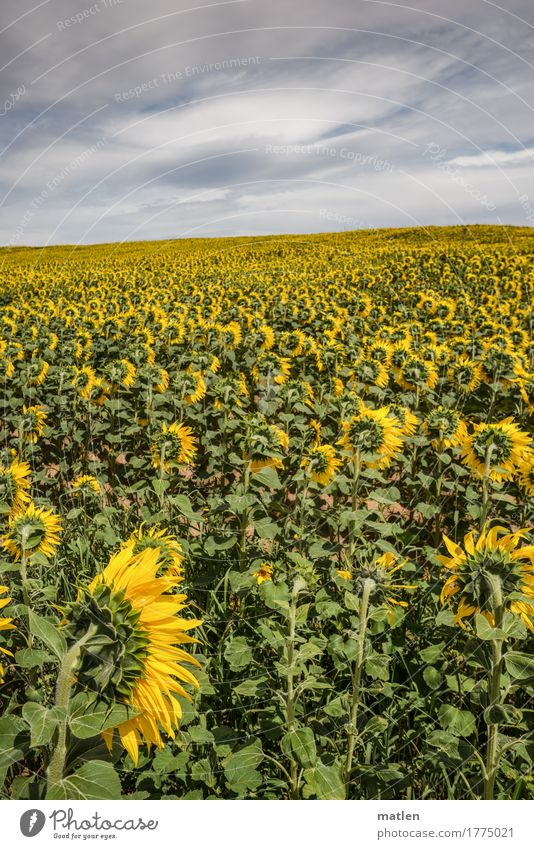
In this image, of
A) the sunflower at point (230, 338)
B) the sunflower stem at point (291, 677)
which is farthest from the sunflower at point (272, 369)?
the sunflower stem at point (291, 677)

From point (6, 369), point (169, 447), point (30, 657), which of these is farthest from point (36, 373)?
point (30, 657)

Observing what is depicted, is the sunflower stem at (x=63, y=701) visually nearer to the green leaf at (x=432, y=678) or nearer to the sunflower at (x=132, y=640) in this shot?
the sunflower at (x=132, y=640)

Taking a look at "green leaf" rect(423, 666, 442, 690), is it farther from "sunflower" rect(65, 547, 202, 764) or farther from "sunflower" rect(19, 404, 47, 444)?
"sunflower" rect(19, 404, 47, 444)

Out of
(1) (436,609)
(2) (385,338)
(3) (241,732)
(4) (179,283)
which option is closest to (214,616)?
(3) (241,732)

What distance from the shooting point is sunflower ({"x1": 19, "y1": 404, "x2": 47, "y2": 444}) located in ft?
20.2

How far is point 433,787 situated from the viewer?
257 cm

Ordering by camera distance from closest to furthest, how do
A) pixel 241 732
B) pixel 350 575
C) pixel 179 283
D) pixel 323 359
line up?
pixel 241 732, pixel 350 575, pixel 323 359, pixel 179 283

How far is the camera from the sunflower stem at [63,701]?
1.29m

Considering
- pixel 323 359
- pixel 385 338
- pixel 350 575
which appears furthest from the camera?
pixel 385 338

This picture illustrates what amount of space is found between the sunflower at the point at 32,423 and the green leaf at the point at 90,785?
16.9 feet

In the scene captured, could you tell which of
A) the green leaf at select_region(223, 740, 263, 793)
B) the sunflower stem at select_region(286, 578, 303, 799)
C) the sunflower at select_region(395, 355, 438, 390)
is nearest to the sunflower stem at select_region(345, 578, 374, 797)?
the sunflower stem at select_region(286, 578, 303, 799)
